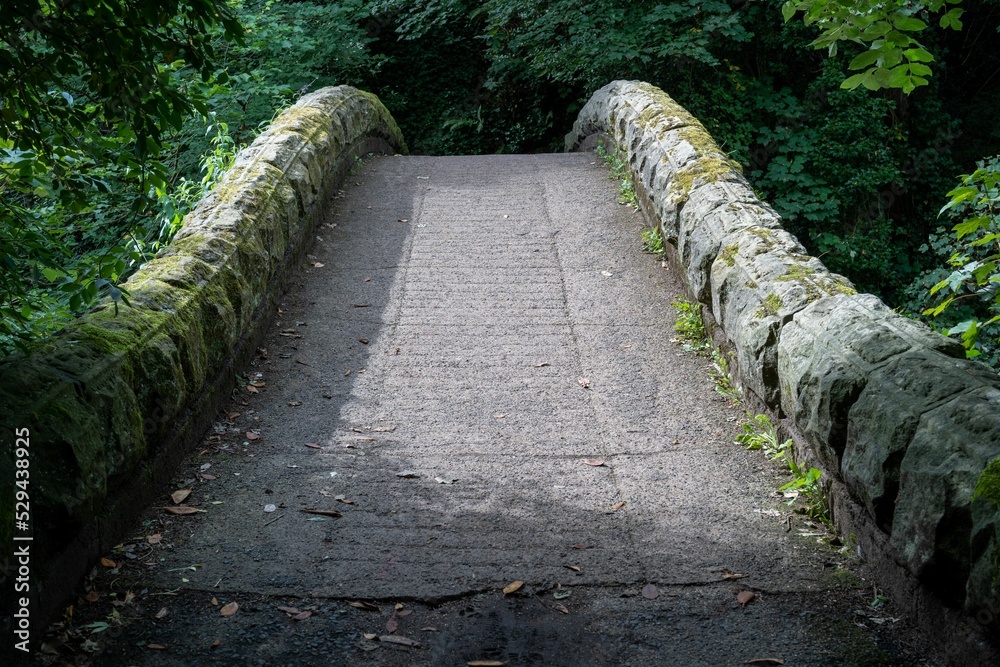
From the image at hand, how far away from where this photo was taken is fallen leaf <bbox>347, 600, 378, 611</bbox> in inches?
131

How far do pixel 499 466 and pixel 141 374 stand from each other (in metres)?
1.82

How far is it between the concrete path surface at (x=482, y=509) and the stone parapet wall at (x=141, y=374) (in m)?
0.20

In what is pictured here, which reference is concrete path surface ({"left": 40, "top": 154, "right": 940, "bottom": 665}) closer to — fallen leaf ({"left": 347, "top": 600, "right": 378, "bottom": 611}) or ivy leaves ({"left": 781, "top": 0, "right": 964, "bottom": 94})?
fallen leaf ({"left": 347, "top": 600, "right": 378, "bottom": 611})

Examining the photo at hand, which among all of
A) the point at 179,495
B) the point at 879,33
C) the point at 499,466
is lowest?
the point at 499,466

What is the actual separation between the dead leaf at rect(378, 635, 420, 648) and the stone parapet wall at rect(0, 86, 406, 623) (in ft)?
3.91

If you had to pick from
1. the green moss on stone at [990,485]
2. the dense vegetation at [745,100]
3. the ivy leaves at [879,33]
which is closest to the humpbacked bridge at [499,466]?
the green moss on stone at [990,485]

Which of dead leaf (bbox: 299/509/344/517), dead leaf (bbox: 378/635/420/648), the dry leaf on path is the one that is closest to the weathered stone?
dead leaf (bbox: 378/635/420/648)

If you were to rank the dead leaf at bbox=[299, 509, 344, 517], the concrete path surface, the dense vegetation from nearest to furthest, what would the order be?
the concrete path surface
the dead leaf at bbox=[299, 509, 344, 517]
the dense vegetation

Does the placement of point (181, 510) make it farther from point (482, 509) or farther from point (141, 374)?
point (482, 509)

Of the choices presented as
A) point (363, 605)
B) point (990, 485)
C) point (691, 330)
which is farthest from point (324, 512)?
point (691, 330)

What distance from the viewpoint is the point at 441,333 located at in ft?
20.3

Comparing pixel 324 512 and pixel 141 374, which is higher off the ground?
pixel 141 374

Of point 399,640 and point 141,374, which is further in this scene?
point 141,374

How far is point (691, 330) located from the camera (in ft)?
19.8
